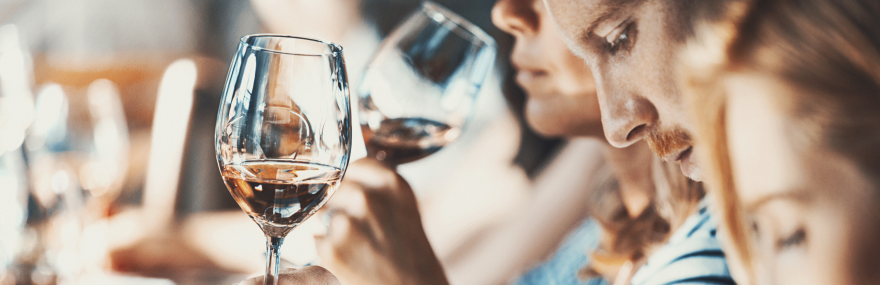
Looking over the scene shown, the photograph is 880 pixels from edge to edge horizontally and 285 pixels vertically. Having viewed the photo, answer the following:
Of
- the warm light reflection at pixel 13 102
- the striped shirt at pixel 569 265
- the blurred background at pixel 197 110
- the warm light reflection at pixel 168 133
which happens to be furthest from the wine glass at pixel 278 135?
the warm light reflection at pixel 168 133

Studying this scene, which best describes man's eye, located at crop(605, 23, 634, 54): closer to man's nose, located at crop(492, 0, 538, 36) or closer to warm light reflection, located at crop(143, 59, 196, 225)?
man's nose, located at crop(492, 0, 538, 36)

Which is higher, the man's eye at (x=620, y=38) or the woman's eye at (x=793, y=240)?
the man's eye at (x=620, y=38)

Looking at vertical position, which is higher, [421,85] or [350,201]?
[421,85]

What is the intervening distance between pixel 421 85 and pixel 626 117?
0.23 meters

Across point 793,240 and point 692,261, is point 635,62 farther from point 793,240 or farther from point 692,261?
point 692,261

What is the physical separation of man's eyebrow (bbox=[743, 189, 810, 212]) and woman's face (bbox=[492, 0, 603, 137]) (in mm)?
416

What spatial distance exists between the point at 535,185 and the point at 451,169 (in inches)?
8.4

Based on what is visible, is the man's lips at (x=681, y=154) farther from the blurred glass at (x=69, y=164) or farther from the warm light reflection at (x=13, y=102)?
the warm light reflection at (x=13, y=102)

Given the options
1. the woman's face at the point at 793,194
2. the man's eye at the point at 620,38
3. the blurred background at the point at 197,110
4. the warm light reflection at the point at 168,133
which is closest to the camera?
the woman's face at the point at 793,194

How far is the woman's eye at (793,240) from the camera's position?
27 cm

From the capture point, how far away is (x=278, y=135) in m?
0.32

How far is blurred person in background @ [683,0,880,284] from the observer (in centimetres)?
25

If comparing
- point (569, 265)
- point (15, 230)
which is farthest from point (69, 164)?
point (569, 265)

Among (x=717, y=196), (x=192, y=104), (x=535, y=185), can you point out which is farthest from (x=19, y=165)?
(x=535, y=185)
